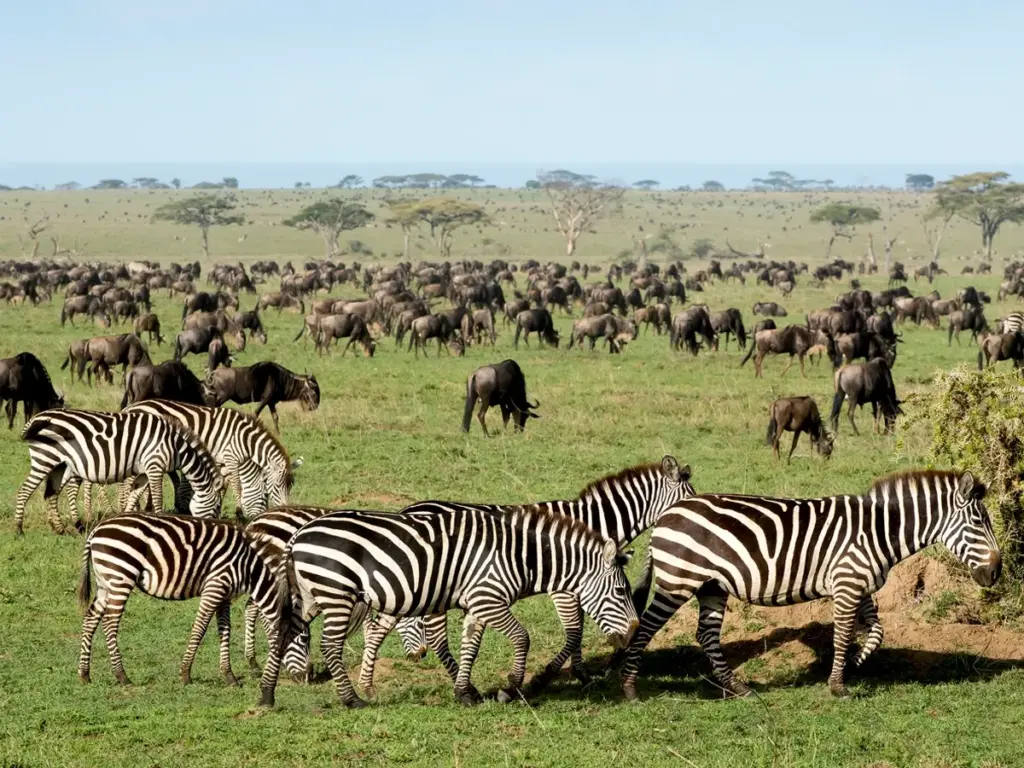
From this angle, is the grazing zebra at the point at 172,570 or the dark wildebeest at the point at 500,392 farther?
the dark wildebeest at the point at 500,392

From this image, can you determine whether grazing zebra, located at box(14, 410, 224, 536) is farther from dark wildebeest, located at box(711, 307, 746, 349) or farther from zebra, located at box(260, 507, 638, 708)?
dark wildebeest, located at box(711, 307, 746, 349)

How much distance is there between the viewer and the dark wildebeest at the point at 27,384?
66.4 feet

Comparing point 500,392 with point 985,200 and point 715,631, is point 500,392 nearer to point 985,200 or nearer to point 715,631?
point 715,631

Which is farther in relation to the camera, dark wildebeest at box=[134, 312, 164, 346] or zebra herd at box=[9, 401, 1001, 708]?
dark wildebeest at box=[134, 312, 164, 346]

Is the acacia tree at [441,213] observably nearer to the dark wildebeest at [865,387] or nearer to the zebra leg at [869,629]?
the dark wildebeest at [865,387]

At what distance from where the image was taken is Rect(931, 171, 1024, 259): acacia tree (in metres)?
85.3

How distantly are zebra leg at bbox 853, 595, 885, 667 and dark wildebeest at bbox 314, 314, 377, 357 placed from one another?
24.1m

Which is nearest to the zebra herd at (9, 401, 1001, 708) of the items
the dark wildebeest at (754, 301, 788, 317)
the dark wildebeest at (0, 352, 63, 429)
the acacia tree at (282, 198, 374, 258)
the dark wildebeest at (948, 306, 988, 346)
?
the dark wildebeest at (0, 352, 63, 429)

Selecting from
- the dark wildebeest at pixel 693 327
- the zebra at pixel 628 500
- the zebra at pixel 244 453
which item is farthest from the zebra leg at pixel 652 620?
the dark wildebeest at pixel 693 327

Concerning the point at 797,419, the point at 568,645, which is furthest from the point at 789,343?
the point at 568,645

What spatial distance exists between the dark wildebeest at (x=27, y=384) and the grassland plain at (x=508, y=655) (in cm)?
77

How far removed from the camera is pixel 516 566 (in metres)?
9.42

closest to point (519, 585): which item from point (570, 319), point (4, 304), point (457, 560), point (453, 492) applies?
point (457, 560)

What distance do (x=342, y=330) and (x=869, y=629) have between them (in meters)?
24.5
